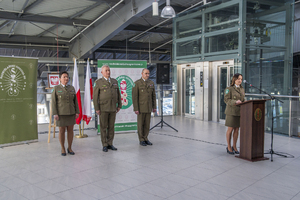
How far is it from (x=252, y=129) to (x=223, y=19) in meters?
5.26

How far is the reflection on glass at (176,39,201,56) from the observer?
32.3 feet

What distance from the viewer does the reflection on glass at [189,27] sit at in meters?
9.82

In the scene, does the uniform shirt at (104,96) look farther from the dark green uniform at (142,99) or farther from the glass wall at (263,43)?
the glass wall at (263,43)

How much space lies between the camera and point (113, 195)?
3.25 meters

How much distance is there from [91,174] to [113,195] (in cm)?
87

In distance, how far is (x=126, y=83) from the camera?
6.95 m

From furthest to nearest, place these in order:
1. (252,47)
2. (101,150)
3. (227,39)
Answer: (227,39) → (252,47) → (101,150)

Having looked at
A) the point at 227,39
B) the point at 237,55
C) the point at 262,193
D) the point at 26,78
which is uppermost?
the point at 227,39

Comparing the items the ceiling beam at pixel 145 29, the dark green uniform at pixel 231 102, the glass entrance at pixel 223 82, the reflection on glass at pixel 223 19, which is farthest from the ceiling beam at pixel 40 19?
the dark green uniform at pixel 231 102

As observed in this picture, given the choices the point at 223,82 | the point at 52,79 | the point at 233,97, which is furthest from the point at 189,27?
the point at 233,97

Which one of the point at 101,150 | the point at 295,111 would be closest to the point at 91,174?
the point at 101,150

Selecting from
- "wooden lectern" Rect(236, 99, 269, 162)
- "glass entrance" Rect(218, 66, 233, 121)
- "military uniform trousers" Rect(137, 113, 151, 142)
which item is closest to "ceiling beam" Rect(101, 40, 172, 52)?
"glass entrance" Rect(218, 66, 233, 121)

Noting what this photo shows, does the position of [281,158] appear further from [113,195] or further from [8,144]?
[8,144]

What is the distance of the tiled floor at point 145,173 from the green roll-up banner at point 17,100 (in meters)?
0.29
